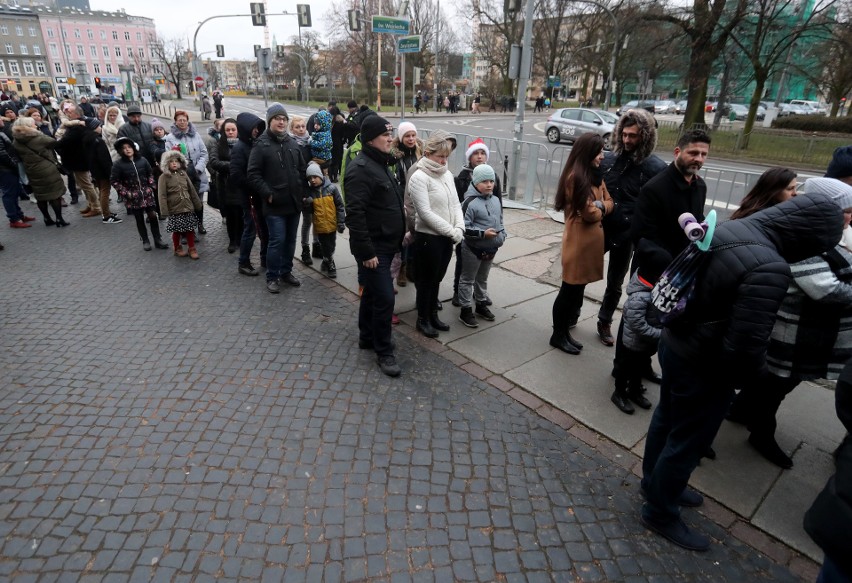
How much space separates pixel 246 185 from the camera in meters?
6.17

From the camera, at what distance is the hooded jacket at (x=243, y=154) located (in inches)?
236

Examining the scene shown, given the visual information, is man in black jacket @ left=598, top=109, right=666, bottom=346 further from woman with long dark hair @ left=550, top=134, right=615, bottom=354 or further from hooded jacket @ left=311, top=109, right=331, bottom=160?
hooded jacket @ left=311, top=109, right=331, bottom=160

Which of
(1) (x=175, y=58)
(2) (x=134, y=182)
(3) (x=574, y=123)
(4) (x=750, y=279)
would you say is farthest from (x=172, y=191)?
(1) (x=175, y=58)

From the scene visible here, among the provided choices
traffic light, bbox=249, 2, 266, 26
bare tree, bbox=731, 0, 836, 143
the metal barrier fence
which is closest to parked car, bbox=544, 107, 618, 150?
bare tree, bbox=731, 0, 836, 143

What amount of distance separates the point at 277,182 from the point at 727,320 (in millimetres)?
4790

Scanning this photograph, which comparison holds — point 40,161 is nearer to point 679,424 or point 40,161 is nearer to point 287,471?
point 287,471

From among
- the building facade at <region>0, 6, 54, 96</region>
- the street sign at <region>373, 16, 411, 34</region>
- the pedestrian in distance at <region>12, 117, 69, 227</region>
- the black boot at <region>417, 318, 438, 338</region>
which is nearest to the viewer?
the black boot at <region>417, 318, 438, 338</region>

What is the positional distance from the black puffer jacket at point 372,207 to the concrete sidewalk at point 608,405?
129 centimetres

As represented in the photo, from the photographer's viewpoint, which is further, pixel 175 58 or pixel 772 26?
pixel 175 58

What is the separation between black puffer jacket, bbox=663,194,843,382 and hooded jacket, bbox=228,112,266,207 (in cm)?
519

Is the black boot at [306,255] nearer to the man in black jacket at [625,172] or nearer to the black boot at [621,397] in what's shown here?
the man in black jacket at [625,172]

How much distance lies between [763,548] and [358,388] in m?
2.79

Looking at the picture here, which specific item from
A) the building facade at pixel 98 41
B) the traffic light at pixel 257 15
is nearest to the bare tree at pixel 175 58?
the building facade at pixel 98 41

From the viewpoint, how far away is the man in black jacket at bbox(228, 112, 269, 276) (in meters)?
6.03
